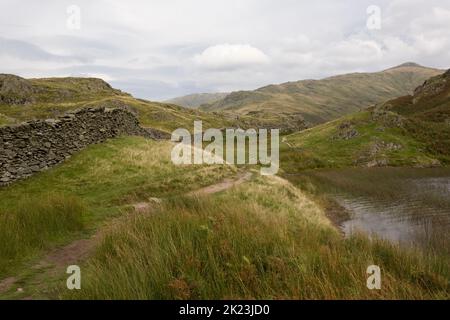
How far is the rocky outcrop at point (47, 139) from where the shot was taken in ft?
66.3

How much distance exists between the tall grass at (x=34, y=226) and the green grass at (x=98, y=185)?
2 centimetres

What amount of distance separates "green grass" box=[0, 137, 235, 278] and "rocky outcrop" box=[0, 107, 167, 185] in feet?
1.94

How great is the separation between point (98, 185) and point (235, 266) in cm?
1594

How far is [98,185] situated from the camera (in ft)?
70.0

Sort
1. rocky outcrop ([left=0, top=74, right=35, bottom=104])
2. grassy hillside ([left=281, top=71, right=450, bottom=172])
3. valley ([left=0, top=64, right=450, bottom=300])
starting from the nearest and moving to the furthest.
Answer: valley ([left=0, top=64, right=450, bottom=300]), grassy hillside ([left=281, top=71, right=450, bottom=172]), rocky outcrop ([left=0, top=74, right=35, bottom=104])

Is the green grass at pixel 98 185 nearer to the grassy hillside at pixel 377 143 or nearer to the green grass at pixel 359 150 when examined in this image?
the green grass at pixel 359 150

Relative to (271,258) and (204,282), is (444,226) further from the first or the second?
(204,282)

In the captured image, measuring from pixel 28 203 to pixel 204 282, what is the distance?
9137 mm

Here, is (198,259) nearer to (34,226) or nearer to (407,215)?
(34,226)

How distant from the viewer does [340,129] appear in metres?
73.7

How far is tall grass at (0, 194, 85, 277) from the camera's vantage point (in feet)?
32.8

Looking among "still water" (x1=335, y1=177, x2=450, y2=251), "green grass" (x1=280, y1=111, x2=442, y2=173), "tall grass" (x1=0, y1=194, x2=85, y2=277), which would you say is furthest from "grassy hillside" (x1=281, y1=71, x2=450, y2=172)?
"tall grass" (x1=0, y1=194, x2=85, y2=277)

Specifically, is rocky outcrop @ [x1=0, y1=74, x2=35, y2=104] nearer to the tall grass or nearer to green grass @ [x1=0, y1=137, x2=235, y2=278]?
green grass @ [x1=0, y1=137, x2=235, y2=278]

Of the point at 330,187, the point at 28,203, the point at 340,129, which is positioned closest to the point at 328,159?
the point at 340,129
